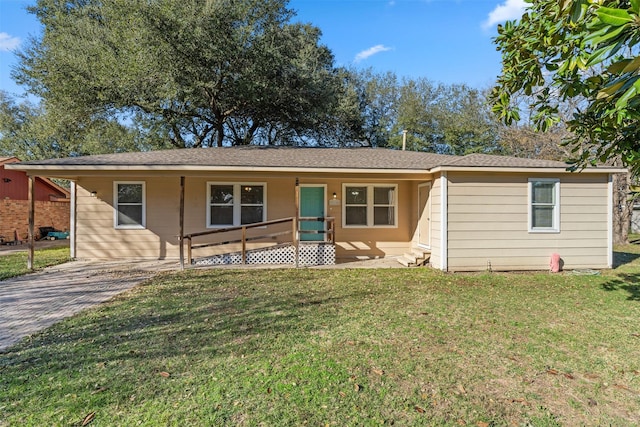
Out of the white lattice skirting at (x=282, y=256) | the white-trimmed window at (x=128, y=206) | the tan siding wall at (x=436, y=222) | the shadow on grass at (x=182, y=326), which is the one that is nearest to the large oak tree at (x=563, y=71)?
the shadow on grass at (x=182, y=326)

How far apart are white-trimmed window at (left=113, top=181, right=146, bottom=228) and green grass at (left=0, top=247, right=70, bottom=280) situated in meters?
1.79

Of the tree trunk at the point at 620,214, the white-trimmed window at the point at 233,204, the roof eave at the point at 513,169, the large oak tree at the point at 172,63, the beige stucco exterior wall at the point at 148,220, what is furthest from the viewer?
the tree trunk at the point at 620,214

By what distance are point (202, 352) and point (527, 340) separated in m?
3.53

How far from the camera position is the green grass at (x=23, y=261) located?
24.4ft

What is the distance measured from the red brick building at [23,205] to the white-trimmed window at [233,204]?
8.95m

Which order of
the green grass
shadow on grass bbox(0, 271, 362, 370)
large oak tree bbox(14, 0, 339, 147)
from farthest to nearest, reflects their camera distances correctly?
1. large oak tree bbox(14, 0, 339, 147)
2. the green grass
3. shadow on grass bbox(0, 271, 362, 370)

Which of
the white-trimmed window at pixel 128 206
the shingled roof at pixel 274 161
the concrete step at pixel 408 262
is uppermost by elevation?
the shingled roof at pixel 274 161

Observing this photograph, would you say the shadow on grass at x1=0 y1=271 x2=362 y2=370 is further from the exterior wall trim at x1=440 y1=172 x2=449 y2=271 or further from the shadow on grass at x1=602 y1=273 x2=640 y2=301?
the shadow on grass at x1=602 y1=273 x2=640 y2=301

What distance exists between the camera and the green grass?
7.45m

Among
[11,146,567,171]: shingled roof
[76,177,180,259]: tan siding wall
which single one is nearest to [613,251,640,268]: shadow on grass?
[11,146,567,171]: shingled roof

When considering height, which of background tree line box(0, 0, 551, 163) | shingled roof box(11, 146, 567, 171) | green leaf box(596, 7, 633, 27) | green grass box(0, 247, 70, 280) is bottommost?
green grass box(0, 247, 70, 280)

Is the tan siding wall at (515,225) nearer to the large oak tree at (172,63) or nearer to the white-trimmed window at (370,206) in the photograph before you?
the white-trimmed window at (370,206)

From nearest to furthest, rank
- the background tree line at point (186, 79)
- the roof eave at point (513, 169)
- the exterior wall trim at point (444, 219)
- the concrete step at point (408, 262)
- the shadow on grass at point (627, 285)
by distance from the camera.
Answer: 1. the shadow on grass at point (627, 285)
2. the roof eave at point (513, 169)
3. the exterior wall trim at point (444, 219)
4. the concrete step at point (408, 262)
5. the background tree line at point (186, 79)

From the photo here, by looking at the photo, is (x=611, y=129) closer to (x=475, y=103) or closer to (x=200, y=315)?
(x=200, y=315)
